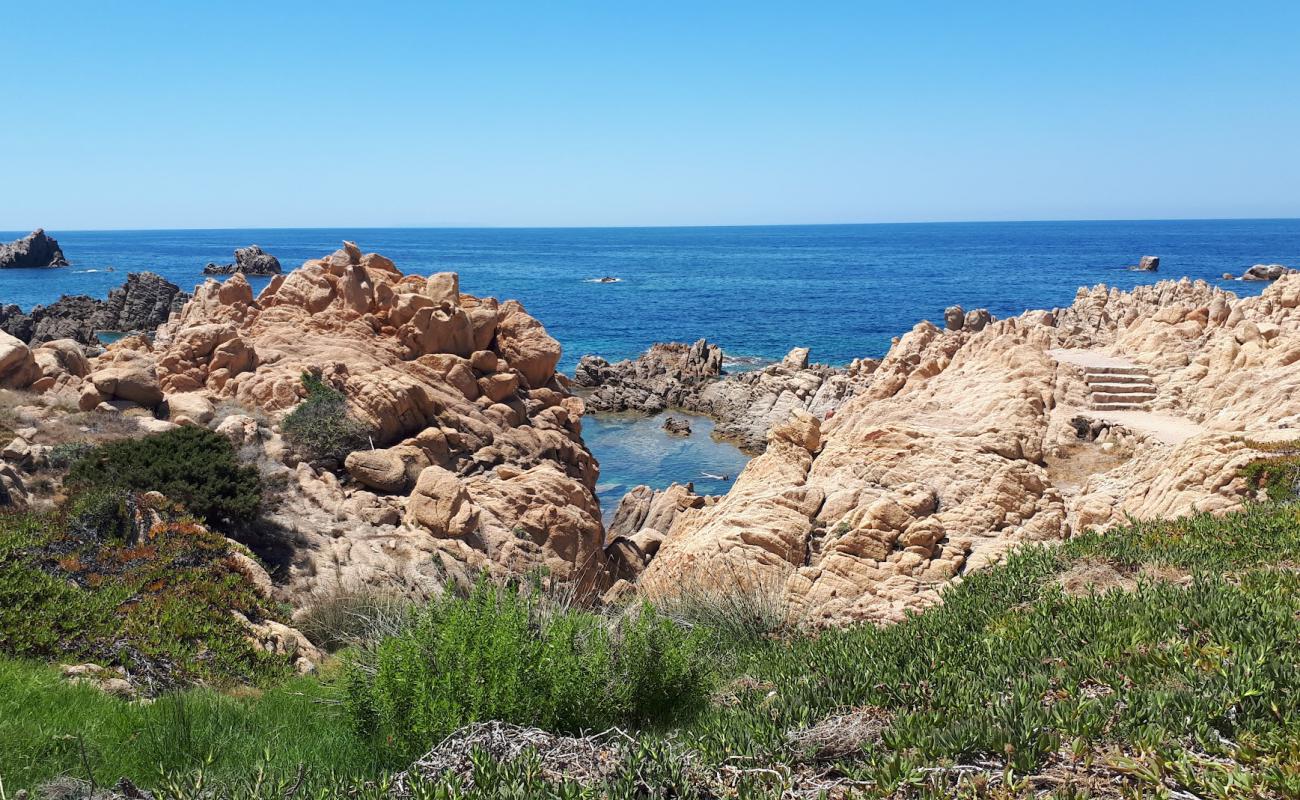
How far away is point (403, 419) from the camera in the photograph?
21875 millimetres

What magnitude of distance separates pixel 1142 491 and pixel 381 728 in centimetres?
1182

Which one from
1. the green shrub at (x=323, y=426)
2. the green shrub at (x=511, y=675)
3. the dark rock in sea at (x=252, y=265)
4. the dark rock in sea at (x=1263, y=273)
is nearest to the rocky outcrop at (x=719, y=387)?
the green shrub at (x=323, y=426)

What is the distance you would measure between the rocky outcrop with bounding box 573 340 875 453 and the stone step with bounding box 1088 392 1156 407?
57.5 feet

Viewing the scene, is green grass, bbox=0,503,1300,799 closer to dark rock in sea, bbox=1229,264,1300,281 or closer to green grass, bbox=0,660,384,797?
green grass, bbox=0,660,384,797

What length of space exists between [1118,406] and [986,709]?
16477 mm

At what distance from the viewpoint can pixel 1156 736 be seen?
4.71m

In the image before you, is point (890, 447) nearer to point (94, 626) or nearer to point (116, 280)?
point (94, 626)

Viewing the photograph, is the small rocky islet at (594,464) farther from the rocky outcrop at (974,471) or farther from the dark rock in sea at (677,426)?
the dark rock in sea at (677,426)

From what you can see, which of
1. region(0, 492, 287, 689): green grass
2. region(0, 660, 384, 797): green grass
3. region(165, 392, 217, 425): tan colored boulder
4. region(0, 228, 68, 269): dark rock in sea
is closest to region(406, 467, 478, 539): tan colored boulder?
region(0, 492, 287, 689): green grass

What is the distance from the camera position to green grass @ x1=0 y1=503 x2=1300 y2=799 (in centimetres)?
464

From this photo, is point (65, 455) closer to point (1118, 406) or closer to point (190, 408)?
point (190, 408)

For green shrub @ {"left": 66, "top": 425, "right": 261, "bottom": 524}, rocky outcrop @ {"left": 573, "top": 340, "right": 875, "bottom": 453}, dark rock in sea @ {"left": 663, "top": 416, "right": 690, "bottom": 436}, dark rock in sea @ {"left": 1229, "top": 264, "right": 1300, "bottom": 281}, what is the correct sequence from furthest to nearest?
dark rock in sea @ {"left": 1229, "top": 264, "right": 1300, "bottom": 281} < dark rock in sea @ {"left": 663, "top": 416, "right": 690, "bottom": 436} < rocky outcrop @ {"left": 573, "top": 340, "right": 875, "bottom": 453} < green shrub @ {"left": 66, "top": 425, "right": 261, "bottom": 524}

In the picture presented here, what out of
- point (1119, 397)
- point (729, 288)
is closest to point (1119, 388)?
point (1119, 397)

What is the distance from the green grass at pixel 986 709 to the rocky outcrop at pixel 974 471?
3.08 m
